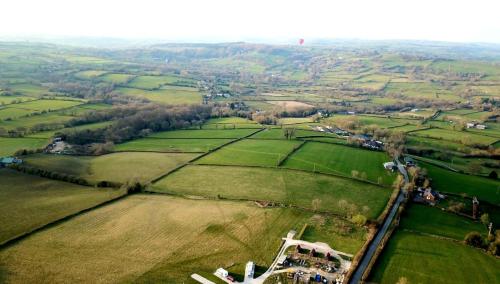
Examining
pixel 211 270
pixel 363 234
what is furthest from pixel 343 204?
pixel 211 270

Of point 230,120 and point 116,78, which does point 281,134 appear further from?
point 116,78

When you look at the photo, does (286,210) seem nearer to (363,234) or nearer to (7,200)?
(363,234)

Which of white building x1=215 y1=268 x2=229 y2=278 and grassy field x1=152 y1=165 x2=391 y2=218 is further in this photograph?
grassy field x1=152 y1=165 x2=391 y2=218

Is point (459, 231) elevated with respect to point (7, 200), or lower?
→ lower

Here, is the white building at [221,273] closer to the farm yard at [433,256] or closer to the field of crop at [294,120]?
the farm yard at [433,256]

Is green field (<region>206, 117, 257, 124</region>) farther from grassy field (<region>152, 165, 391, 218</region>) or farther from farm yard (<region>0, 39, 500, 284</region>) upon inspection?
grassy field (<region>152, 165, 391, 218</region>)

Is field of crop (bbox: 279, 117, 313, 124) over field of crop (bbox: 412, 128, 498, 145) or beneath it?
beneath

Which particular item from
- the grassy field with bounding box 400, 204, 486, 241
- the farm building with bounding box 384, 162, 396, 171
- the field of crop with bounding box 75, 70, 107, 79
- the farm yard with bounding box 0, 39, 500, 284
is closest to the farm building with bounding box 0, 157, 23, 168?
the farm yard with bounding box 0, 39, 500, 284
